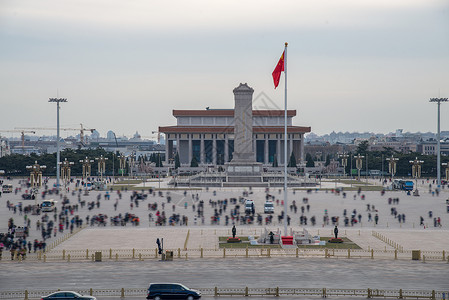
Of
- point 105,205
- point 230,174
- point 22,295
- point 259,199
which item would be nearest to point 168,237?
point 22,295

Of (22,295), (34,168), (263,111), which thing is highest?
(263,111)

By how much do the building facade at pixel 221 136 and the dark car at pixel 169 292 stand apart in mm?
136789

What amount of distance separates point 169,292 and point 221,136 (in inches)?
5606

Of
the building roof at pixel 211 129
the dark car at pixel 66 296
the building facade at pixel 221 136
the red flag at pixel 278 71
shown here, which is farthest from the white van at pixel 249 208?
the building roof at pixel 211 129

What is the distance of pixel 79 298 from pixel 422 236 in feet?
98.8

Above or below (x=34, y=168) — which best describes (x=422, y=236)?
below

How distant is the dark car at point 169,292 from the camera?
26094 mm

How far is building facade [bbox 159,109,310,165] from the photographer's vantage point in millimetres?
166062

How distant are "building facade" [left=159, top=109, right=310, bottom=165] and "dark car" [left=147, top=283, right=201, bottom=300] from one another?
137 m

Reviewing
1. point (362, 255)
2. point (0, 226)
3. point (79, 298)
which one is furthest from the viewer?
point (0, 226)

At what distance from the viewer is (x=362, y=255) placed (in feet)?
124

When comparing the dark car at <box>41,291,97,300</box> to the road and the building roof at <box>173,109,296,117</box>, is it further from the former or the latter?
the building roof at <box>173,109,296,117</box>

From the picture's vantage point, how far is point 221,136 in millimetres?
168125

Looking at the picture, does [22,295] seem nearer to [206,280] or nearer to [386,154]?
[206,280]
